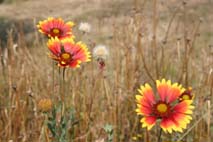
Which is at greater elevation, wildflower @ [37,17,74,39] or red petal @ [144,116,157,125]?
wildflower @ [37,17,74,39]

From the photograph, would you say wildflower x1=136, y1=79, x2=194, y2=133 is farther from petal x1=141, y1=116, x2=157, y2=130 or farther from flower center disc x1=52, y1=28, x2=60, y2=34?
flower center disc x1=52, y1=28, x2=60, y2=34

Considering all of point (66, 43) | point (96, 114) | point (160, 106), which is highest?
point (66, 43)

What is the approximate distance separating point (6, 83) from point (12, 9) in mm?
5568

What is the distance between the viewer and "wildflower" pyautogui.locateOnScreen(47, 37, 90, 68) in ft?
4.90

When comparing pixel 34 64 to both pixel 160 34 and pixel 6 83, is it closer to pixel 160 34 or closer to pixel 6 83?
pixel 6 83

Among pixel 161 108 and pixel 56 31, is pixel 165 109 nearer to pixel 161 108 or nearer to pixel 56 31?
pixel 161 108

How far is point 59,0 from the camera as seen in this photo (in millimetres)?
8703

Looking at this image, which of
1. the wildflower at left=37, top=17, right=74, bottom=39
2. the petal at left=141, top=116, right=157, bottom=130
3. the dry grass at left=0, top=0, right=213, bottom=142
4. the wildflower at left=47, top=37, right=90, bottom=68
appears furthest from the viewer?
the dry grass at left=0, top=0, right=213, bottom=142

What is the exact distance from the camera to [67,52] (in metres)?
1.57

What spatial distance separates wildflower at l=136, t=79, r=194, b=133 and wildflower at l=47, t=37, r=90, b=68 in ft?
0.91

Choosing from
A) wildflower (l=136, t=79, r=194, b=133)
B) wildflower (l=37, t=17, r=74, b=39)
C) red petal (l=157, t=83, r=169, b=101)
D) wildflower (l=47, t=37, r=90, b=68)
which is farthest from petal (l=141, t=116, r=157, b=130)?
wildflower (l=37, t=17, r=74, b=39)

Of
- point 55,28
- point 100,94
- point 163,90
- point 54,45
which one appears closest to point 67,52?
point 54,45

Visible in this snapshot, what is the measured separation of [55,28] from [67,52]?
17cm

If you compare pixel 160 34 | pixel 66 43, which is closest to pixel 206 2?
pixel 160 34
